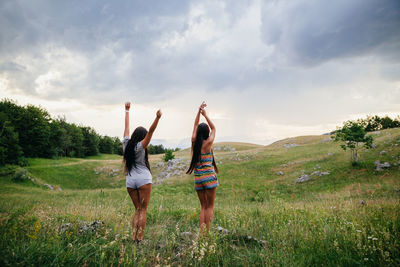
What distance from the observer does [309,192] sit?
1958 cm

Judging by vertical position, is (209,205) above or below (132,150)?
below

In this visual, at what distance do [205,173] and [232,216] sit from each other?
1467 millimetres

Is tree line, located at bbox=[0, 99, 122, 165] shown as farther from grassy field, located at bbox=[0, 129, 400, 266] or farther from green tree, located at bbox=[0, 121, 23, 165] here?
grassy field, located at bbox=[0, 129, 400, 266]

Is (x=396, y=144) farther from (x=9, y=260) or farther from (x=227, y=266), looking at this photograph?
(x=9, y=260)

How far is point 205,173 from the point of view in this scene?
535 cm

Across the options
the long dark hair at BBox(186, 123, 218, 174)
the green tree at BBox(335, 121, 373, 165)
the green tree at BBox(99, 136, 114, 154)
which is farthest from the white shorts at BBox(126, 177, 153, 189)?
the green tree at BBox(99, 136, 114, 154)

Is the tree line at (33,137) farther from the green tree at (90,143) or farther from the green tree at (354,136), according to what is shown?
the green tree at (354,136)

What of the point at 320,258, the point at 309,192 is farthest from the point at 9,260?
the point at 309,192

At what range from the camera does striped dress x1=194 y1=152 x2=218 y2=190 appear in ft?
17.3

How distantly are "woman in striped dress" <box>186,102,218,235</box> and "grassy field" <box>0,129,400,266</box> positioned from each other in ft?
1.60

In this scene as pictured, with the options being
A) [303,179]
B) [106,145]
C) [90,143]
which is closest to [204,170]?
[303,179]

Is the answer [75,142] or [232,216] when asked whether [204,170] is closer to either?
[232,216]

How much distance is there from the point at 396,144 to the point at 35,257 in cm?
3578

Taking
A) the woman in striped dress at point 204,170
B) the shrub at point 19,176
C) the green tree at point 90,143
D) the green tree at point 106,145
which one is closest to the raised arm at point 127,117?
the woman in striped dress at point 204,170
